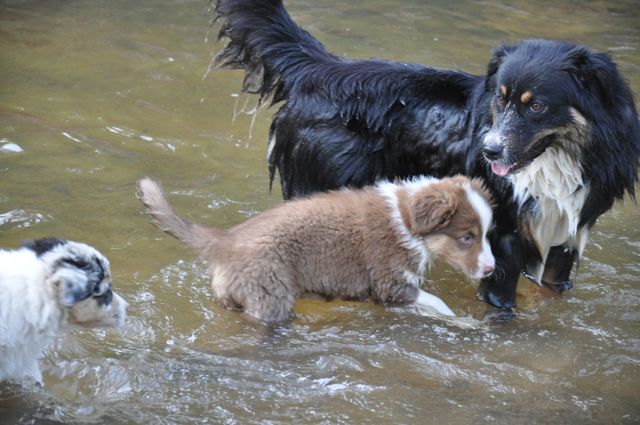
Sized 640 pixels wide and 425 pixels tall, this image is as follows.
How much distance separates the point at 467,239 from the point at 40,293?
2.42 m

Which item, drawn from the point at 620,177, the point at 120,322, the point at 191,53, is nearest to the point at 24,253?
the point at 120,322

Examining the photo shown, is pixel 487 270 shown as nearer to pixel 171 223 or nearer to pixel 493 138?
pixel 493 138

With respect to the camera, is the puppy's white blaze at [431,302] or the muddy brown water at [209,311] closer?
the muddy brown water at [209,311]

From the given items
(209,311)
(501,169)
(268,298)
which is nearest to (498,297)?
(501,169)

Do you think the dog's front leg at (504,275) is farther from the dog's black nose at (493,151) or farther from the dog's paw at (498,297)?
the dog's black nose at (493,151)

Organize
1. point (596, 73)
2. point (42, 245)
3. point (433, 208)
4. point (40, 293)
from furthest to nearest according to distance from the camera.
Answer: point (433, 208), point (596, 73), point (42, 245), point (40, 293)

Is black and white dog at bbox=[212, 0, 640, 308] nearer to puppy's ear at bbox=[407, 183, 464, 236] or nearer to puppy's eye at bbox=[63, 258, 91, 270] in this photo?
puppy's ear at bbox=[407, 183, 464, 236]

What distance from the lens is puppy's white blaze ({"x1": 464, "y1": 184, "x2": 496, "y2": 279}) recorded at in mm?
5066

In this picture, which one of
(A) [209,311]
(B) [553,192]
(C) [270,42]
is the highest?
(C) [270,42]

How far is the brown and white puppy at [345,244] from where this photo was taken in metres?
4.90

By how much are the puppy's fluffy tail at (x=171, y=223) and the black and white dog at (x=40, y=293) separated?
2.77ft

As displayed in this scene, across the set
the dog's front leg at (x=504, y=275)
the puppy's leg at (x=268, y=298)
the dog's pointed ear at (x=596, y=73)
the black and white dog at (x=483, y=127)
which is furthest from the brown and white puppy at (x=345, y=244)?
the dog's pointed ear at (x=596, y=73)

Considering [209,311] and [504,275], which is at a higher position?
[504,275]

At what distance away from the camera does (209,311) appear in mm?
5215
